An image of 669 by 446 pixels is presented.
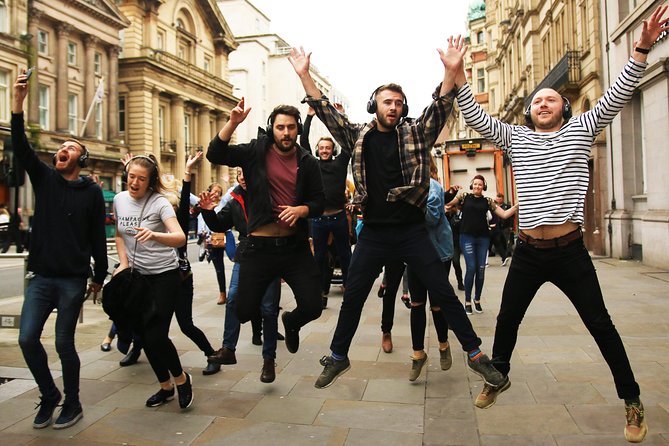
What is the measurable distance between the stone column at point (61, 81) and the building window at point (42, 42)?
0.67 meters

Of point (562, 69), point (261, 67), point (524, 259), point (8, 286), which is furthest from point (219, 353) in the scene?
point (261, 67)

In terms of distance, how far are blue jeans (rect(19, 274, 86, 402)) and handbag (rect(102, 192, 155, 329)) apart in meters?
0.22

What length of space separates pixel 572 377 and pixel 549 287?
557 centimetres

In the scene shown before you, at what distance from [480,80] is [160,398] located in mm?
62891

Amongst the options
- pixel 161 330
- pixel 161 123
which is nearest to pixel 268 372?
pixel 161 330

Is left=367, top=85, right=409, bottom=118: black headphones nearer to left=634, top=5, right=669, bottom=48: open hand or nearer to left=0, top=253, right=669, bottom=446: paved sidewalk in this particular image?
left=634, top=5, right=669, bottom=48: open hand

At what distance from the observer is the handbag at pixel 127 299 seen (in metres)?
4.14

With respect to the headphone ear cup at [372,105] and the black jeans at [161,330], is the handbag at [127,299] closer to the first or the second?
the black jeans at [161,330]

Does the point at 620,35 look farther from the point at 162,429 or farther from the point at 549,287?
the point at 162,429

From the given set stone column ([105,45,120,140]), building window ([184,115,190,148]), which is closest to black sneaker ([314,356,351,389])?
stone column ([105,45,120,140])

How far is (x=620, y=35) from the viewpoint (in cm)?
1480

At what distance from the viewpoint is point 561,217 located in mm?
3580

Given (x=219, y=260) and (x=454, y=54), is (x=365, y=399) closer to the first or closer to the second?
(x=454, y=54)

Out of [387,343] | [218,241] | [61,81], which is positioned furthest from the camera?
[61,81]
